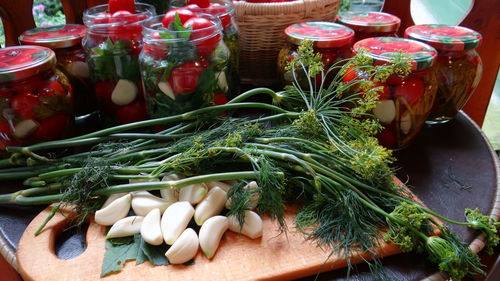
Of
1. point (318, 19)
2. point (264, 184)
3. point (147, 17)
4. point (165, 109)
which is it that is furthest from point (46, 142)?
point (318, 19)

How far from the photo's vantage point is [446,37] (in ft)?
2.95

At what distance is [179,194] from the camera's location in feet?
2.37

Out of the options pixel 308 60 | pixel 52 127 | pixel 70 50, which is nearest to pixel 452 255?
pixel 308 60

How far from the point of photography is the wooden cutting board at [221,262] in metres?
0.60

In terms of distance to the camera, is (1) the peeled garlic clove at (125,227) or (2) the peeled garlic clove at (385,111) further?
(2) the peeled garlic clove at (385,111)

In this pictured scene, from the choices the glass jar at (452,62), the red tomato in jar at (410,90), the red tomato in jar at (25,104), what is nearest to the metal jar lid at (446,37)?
the glass jar at (452,62)

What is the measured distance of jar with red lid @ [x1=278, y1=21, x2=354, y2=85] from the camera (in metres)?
0.88

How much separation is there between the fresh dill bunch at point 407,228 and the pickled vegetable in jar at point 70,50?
80 centimetres

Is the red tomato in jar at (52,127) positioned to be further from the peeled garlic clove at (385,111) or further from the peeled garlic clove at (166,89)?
the peeled garlic clove at (385,111)

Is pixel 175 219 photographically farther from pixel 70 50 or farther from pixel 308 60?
pixel 70 50

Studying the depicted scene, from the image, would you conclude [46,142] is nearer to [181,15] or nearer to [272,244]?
[181,15]

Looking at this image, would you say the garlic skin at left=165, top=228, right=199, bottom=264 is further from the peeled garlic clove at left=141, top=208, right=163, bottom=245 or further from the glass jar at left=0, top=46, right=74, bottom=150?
the glass jar at left=0, top=46, right=74, bottom=150

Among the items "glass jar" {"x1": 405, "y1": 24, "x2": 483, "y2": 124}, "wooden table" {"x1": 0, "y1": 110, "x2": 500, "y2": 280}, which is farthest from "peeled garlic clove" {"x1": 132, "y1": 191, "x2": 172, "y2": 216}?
"glass jar" {"x1": 405, "y1": 24, "x2": 483, "y2": 124}

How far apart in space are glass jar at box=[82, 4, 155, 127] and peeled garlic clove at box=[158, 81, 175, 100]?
0.12 meters
